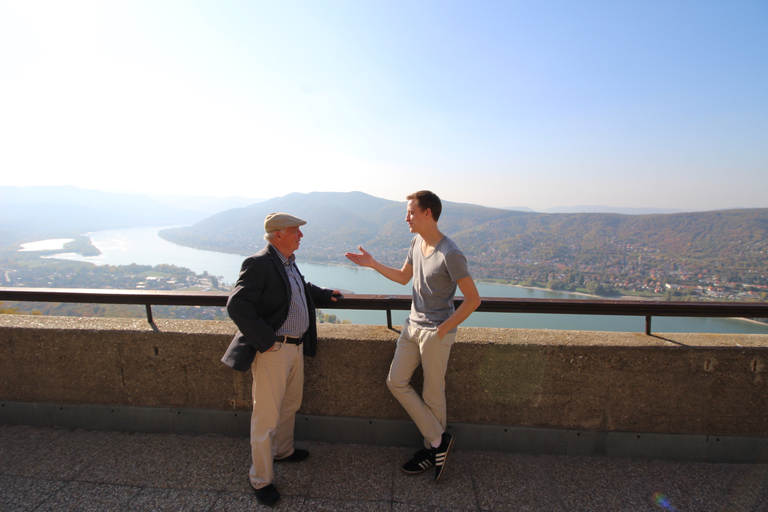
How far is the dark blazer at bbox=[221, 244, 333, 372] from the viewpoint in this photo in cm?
230

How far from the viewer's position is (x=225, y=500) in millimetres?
2453

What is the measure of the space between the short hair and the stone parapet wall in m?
1.11

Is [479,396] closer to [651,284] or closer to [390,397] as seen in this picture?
[390,397]

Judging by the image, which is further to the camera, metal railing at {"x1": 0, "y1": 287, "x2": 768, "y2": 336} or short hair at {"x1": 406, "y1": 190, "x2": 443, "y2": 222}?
metal railing at {"x1": 0, "y1": 287, "x2": 768, "y2": 336}

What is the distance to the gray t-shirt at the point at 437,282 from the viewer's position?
96.3 inches

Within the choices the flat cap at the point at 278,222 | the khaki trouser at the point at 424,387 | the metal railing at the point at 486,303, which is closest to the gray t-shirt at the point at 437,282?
the khaki trouser at the point at 424,387

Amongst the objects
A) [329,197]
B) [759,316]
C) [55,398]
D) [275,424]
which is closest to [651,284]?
[759,316]

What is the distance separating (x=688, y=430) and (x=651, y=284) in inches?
696

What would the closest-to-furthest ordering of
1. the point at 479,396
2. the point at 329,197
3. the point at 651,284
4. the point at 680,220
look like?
the point at 479,396 → the point at 651,284 → the point at 680,220 → the point at 329,197

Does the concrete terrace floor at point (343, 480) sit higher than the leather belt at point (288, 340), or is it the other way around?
Result: the leather belt at point (288, 340)

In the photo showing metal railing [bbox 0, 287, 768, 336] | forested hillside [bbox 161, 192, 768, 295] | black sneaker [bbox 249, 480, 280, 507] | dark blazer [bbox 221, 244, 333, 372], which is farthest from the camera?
forested hillside [bbox 161, 192, 768, 295]

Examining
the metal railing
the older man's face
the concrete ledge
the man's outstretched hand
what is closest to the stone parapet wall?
the concrete ledge

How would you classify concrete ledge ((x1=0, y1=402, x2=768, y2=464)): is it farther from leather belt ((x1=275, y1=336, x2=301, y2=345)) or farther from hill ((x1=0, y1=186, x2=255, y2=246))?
hill ((x1=0, y1=186, x2=255, y2=246))

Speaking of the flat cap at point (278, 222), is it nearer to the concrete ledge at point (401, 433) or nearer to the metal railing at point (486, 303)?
the metal railing at point (486, 303)
